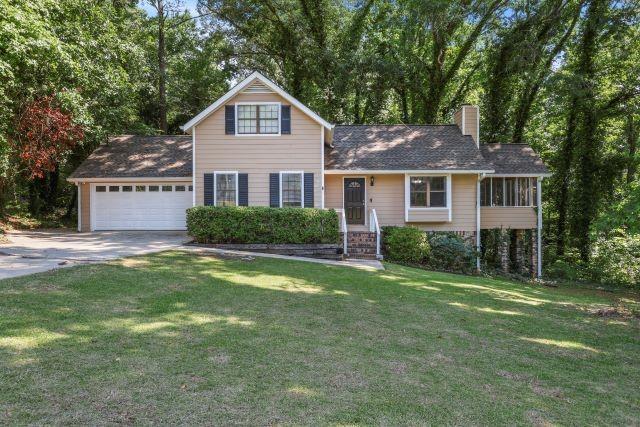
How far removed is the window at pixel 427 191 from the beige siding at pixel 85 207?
13.4m

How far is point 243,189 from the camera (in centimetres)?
1595

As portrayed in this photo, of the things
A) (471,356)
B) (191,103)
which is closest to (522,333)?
(471,356)

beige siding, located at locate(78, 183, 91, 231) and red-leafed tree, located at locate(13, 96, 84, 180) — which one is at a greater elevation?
red-leafed tree, located at locate(13, 96, 84, 180)

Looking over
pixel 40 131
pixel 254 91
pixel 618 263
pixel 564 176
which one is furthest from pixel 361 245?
pixel 564 176

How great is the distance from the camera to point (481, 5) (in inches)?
783

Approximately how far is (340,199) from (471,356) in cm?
1189

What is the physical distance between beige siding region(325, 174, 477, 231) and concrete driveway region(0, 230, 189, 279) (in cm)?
593

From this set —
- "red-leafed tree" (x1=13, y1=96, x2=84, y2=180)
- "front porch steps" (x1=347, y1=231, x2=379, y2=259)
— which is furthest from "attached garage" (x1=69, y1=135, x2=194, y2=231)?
"front porch steps" (x1=347, y1=231, x2=379, y2=259)

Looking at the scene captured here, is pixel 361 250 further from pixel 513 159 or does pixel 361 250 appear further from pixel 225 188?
pixel 513 159

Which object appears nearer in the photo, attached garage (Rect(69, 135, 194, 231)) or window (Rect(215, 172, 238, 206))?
window (Rect(215, 172, 238, 206))

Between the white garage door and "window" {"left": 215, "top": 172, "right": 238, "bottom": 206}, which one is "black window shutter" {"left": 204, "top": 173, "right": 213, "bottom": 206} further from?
the white garage door

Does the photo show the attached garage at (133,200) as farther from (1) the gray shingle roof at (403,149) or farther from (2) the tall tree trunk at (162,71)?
(2) the tall tree trunk at (162,71)

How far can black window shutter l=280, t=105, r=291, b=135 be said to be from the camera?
1591 cm

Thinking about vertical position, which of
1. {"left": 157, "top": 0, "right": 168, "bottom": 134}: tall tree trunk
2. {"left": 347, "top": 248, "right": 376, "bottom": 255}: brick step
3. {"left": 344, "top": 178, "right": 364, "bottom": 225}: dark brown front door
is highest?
{"left": 157, "top": 0, "right": 168, "bottom": 134}: tall tree trunk
